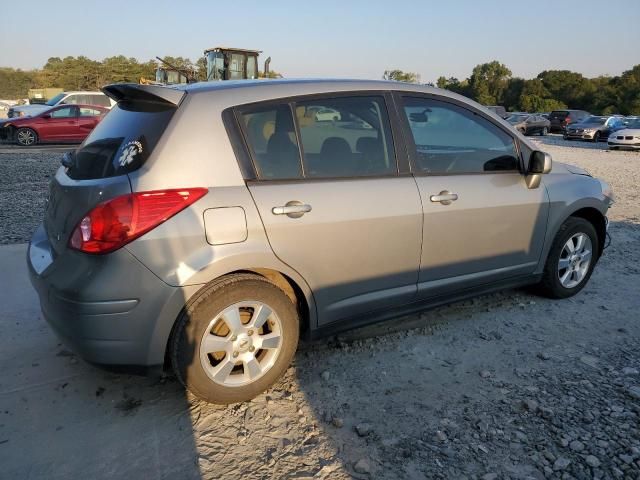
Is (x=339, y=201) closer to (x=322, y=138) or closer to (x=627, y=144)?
(x=322, y=138)

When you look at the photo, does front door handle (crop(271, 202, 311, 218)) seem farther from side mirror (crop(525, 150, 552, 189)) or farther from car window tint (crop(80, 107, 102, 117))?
car window tint (crop(80, 107, 102, 117))

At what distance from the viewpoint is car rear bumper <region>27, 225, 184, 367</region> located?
235 centimetres

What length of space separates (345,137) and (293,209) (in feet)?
2.17

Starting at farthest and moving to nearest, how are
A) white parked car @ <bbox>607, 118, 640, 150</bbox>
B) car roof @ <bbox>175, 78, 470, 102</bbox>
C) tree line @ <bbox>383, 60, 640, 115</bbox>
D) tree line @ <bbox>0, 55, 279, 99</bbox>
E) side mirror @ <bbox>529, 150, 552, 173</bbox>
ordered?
tree line @ <bbox>0, 55, 279, 99</bbox>
tree line @ <bbox>383, 60, 640, 115</bbox>
white parked car @ <bbox>607, 118, 640, 150</bbox>
side mirror @ <bbox>529, 150, 552, 173</bbox>
car roof @ <bbox>175, 78, 470, 102</bbox>

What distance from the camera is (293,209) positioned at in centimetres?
268

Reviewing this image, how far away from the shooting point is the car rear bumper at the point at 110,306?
235cm

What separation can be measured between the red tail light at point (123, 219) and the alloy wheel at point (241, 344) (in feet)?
1.95

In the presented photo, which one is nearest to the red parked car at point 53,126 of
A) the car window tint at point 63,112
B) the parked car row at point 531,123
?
the car window tint at point 63,112

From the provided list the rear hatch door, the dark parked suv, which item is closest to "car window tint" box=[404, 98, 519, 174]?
the rear hatch door

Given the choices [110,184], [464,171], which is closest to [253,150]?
[110,184]

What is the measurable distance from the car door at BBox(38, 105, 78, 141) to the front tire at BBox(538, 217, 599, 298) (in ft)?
50.5

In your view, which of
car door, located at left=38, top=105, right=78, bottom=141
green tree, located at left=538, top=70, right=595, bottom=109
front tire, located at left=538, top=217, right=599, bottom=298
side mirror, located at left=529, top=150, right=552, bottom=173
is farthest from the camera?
green tree, located at left=538, top=70, right=595, bottom=109

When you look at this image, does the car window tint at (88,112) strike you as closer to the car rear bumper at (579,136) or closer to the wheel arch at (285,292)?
the wheel arch at (285,292)

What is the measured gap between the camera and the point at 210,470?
226 cm
